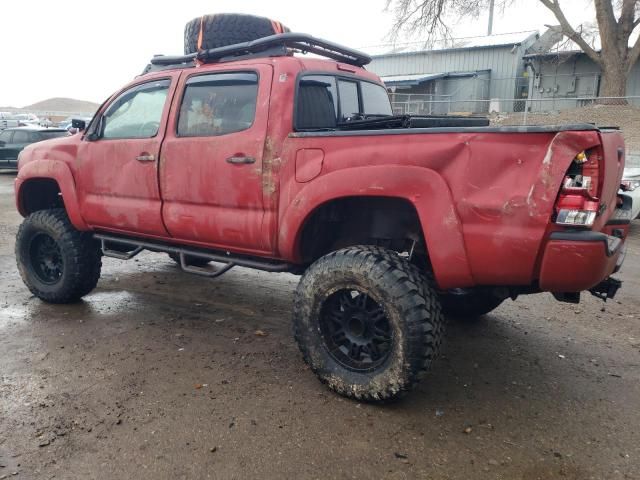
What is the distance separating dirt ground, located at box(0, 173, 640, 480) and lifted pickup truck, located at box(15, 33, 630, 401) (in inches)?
13.0

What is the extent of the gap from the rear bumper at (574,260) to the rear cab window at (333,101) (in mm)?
1723

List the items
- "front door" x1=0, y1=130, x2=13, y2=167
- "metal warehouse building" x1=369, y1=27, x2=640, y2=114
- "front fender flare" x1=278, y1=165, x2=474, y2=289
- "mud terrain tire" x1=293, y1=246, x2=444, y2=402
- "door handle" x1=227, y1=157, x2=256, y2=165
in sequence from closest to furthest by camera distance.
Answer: "front fender flare" x1=278, y1=165, x2=474, y2=289 < "mud terrain tire" x1=293, y1=246, x2=444, y2=402 < "door handle" x1=227, y1=157, x2=256, y2=165 < "front door" x1=0, y1=130, x2=13, y2=167 < "metal warehouse building" x1=369, y1=27, x2=640, y2=114

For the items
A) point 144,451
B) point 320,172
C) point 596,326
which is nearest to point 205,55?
point 320,172

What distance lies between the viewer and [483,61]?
29.0 meters

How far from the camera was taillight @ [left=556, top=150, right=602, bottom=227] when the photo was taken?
2408mm

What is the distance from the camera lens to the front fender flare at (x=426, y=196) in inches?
105

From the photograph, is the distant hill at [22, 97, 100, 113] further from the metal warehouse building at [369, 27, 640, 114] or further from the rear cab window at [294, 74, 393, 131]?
the rear cab window at [294, 74, 393, 131]

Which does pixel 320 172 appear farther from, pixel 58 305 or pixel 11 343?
pixel 58 305

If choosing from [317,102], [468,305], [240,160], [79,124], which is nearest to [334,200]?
[240,160]

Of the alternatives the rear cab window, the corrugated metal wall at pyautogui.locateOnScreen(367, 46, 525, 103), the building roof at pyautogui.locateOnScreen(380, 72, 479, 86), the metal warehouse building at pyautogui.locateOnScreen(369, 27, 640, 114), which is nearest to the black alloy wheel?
the rear cab window

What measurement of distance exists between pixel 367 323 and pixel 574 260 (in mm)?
1174

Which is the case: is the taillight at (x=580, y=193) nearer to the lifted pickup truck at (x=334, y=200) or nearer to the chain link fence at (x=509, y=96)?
the lifted pickup truck at (x=334, y=200)

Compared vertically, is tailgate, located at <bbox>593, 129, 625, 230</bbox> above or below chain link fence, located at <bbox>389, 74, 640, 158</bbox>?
below

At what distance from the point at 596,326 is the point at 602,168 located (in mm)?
2350
